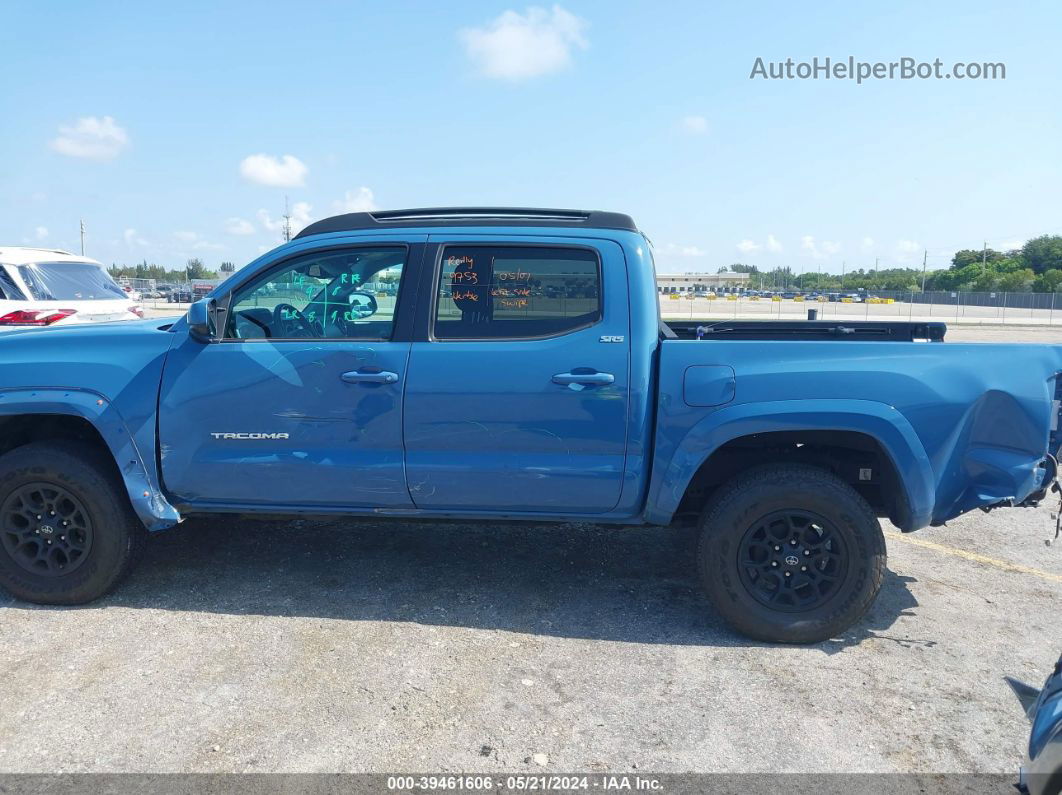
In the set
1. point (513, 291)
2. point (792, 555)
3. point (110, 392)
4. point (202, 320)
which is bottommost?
point (792, 555)

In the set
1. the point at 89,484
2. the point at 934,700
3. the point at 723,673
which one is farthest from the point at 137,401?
the point at 934,700

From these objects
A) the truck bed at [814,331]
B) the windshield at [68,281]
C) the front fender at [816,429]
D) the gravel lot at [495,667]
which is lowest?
the gravel lot at [495,667]

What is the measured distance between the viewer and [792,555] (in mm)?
3793

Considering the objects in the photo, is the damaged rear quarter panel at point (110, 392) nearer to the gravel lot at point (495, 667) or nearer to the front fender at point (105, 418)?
the front fender at point (105, 418)

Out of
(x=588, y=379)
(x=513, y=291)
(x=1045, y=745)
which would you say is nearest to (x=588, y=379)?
(x=588, y=379)

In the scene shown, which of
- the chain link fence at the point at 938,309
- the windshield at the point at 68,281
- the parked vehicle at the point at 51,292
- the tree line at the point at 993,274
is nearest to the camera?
the parked vehicle at the point at 51,292

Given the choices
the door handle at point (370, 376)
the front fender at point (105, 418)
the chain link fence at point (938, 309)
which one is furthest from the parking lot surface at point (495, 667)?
the chain link fence at point (938, 309)

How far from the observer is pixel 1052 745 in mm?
1996

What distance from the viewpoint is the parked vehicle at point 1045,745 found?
1978 mm

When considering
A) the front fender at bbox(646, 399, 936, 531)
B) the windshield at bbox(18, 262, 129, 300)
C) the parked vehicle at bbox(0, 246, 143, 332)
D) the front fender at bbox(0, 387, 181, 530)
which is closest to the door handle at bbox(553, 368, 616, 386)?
the front fender at bbox(646, 399, 936, 531)

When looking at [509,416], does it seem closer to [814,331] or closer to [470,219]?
[470,219]

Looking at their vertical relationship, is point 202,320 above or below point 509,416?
above

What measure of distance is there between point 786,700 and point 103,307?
9334 mm

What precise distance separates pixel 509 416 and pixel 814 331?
101 inches
